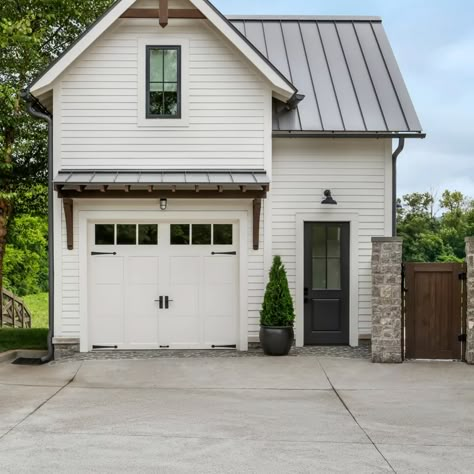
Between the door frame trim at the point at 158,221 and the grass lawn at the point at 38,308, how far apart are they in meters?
19.8

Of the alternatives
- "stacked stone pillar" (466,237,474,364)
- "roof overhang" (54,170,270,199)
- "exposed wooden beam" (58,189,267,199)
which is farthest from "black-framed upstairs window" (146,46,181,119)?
"stacked stone pillar" (466,237,474,364)

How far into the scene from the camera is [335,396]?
8719mm

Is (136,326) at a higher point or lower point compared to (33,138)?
lower

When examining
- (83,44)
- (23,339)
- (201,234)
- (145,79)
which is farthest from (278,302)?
(23,339)

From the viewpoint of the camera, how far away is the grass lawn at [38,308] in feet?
101

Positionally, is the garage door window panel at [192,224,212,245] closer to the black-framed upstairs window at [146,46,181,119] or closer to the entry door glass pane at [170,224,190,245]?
the entry door glass pane at [170,224,190,245]

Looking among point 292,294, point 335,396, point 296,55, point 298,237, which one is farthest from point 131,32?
point 335,396

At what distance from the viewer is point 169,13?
11742 millimetres

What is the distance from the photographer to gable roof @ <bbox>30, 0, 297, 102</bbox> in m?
11.4

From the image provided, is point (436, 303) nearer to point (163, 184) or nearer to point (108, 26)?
point (163, 184)

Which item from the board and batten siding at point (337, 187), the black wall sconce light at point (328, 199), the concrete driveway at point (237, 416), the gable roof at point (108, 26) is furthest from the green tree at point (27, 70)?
the black wall sconce light at point (328, 199)

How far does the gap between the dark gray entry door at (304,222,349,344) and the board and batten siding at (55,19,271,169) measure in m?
1.84

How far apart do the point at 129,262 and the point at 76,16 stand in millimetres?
8363

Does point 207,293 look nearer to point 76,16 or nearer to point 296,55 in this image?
point 296,55
